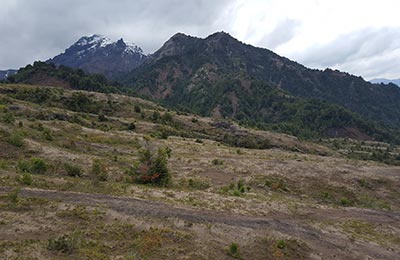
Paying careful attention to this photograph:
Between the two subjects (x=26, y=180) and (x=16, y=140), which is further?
(x=16, y=140)

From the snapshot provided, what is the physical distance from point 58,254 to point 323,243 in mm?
18511

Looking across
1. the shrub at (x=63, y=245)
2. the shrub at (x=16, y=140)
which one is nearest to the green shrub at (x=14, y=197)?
the shrub at (x=63, y=245)

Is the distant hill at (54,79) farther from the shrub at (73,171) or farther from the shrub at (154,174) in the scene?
the shrub at (154,174)

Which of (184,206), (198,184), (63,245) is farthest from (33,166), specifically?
(63,245)

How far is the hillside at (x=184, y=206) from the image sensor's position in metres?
19.8

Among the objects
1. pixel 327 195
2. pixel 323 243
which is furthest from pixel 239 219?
pixel 327 195

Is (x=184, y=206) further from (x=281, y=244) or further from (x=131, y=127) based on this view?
(x=131, y=127)

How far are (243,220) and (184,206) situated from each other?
17.0ft

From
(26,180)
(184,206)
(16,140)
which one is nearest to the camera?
(184,206)

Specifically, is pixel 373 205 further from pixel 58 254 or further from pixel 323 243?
pixel 58 254

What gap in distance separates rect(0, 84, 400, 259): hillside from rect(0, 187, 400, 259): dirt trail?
0.09 metres

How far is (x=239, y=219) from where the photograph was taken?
2622 centimetres

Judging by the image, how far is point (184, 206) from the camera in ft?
91.2

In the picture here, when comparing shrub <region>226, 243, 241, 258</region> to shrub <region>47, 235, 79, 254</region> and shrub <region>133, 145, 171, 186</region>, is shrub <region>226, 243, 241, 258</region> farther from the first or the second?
shrub <region>133, 145, 171, 186</region>
